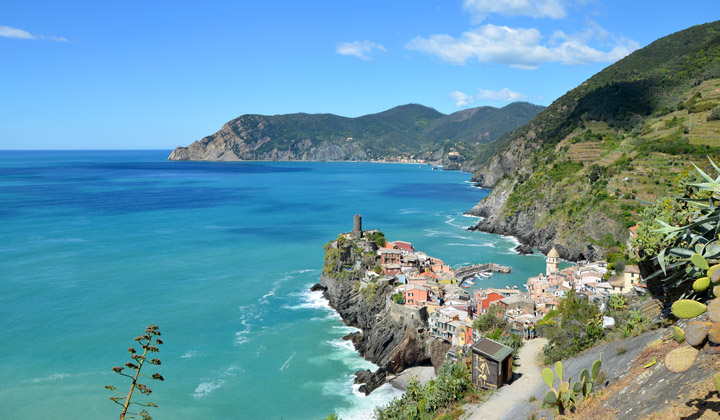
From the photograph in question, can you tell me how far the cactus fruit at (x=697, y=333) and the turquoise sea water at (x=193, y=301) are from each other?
23.3m

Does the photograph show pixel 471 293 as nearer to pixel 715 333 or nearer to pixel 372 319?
pixel 372 319

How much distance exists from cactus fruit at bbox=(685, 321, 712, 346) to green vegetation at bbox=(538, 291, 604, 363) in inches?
569

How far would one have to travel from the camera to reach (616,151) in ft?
238

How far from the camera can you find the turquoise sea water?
30.2 meters

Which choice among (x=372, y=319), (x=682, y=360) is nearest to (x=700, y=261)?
(x=682, y=360)

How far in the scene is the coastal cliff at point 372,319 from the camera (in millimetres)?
32938

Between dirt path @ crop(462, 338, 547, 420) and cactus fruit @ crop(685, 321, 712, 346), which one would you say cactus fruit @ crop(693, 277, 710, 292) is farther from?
dirt path @ crop(462, 338, 547, 420)

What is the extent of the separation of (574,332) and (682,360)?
15507 mm

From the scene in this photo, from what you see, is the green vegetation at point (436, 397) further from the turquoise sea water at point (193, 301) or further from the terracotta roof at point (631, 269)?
the terracotta roof at point (631, 269)

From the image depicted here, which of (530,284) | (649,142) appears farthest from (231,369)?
(649,142)

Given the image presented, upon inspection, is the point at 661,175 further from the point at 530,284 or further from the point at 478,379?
the point at 478,379

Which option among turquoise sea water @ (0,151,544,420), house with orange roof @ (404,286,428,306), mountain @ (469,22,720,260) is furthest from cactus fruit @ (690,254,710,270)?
mountain @ (469,22,720,260)

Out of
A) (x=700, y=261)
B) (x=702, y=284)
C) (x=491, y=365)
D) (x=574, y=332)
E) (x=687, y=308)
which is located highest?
(x=700, y=261)

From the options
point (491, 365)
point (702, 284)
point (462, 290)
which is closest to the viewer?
point (702, 284)
